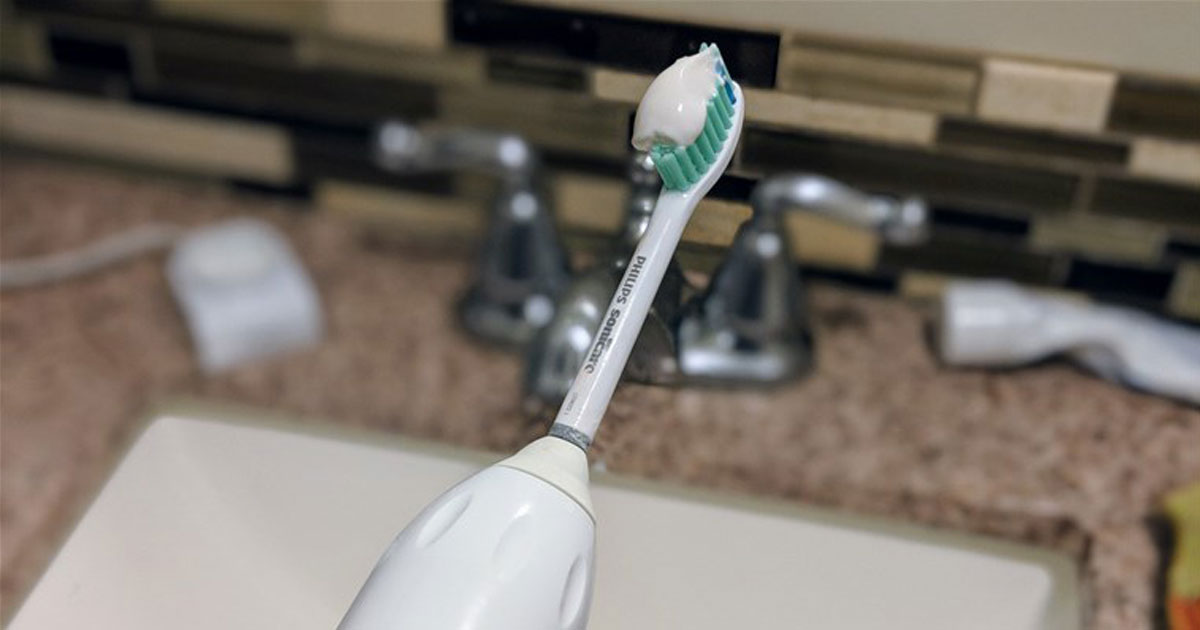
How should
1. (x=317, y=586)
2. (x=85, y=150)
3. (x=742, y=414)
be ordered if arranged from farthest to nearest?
(x=85, y=150), (x=742, y=414), (x=317, y=586)

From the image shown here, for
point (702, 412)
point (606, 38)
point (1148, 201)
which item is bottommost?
point (702, 412)

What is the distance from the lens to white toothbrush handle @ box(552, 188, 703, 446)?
0.60 meters

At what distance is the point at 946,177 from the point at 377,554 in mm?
443

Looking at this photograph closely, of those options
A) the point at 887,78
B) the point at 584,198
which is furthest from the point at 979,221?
the point at 584,198

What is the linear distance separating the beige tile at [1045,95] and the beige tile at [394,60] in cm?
33

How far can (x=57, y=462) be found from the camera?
2.80ft

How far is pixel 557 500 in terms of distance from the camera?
57cm

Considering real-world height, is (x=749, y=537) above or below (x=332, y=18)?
below

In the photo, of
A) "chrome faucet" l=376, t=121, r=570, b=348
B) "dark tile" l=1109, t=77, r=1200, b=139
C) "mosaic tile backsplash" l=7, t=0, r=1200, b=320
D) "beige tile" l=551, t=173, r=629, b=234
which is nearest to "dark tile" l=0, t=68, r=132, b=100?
"mosaic tile backsplash" l=7, t=0, r=1200, b=320

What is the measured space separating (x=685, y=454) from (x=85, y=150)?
21.0 inches

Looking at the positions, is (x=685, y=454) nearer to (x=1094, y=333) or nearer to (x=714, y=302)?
(x=714, y=302)

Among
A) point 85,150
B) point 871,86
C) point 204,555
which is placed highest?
point 871,86

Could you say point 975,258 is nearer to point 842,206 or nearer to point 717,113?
point 842,206

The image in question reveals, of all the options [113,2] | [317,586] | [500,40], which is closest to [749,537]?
[317,586]
